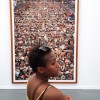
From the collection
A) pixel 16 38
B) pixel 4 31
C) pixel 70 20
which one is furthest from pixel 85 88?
pixel 4 31

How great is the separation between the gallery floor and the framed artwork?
7.7 inches

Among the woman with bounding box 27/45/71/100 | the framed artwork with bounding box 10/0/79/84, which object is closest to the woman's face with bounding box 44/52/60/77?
the woman with bounding box 27/45/71/100

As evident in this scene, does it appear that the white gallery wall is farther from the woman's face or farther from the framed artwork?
the woman's face

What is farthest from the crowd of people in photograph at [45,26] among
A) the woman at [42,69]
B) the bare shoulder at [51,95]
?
the bare shoulder at [51,95]

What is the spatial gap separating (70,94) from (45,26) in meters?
0.99

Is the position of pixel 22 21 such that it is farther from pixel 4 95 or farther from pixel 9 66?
pixel 4 95

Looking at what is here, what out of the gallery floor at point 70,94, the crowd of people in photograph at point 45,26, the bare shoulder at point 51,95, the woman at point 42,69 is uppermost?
the crowd of people in photograph at point 45,26

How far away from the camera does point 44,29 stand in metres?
2.47

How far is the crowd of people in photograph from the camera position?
2419 millimetres

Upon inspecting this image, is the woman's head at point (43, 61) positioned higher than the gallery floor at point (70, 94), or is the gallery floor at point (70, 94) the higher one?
the woman's head at point (43, 61)

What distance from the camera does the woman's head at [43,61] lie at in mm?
1076

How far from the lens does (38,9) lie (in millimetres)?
2424

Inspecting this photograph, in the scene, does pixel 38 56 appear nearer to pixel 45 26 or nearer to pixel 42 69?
pixel 42 69

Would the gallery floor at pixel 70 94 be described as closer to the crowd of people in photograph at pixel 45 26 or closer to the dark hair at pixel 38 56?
the crowd of people in photograph at pixel 45 26
